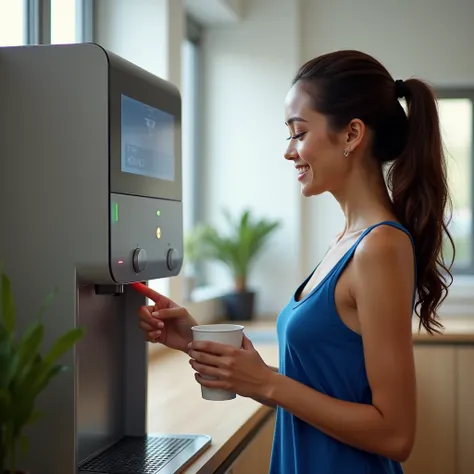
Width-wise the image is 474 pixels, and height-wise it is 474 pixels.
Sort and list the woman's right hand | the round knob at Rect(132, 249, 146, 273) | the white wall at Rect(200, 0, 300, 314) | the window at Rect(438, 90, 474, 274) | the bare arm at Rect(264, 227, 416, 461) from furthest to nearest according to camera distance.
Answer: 1. the window at Rect(438, 90, 474, 274)
2. the white wall at Rect(200, 0, 300, 314)
3. the woman's right hand
4. the round knob at Rect(132, 249, 146, 273)
5. the bare arm at Rect(264, 227, 416, 461)

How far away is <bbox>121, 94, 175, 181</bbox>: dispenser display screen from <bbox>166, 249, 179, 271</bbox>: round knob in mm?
146

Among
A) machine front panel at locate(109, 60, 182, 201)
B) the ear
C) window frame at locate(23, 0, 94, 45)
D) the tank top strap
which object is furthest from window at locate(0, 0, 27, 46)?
the tank top strap

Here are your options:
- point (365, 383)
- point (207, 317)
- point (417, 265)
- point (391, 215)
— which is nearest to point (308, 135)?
point (391, 215)

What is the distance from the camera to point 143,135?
1528 millimetres

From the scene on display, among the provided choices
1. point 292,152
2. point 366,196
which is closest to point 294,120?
point 292,152

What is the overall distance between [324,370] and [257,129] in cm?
295

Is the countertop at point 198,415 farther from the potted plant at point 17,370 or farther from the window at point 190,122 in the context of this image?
Answer: the window at point 190,122

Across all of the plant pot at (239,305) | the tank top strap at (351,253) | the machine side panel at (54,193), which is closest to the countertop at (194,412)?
the machine side panel at (54,193)

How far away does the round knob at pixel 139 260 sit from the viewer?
1446 millimetres

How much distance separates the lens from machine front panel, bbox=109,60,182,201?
4.59 feet

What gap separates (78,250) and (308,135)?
465 millimetres

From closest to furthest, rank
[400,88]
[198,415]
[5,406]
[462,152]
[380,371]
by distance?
[5,406] → [380,371] → [400,88] → [198,415] → [462,152]

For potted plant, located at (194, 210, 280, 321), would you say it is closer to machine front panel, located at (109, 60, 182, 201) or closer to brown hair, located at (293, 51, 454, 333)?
machine front panel, located at (109, 60, 182, 201)

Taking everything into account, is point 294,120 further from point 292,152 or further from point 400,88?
point 400,88
